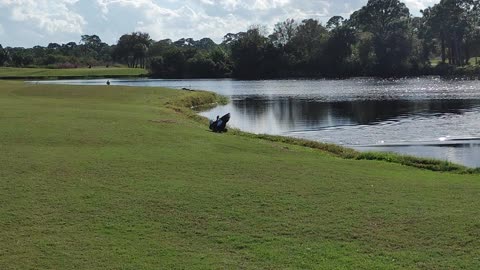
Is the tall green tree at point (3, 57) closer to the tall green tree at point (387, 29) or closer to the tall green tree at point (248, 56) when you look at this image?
the tall green tree at point (248, 56)

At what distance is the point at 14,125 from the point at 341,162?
52.2 ft

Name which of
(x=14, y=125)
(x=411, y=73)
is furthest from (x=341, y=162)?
(x=411, y=73)

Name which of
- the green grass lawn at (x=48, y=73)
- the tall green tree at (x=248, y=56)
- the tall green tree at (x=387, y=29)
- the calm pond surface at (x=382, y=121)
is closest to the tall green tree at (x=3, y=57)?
the green grass lawn at (x=48, y=73)

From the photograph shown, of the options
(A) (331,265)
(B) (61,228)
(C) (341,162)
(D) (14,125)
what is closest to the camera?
(A) (331,265)

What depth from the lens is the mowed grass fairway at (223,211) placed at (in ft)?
33.2

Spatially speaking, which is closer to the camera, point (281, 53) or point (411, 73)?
point (411, 73)

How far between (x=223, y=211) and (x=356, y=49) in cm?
13656

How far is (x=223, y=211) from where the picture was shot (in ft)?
41.9

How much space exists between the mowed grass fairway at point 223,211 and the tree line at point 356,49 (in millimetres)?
116307

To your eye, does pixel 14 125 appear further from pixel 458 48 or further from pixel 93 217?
pixel 458 48

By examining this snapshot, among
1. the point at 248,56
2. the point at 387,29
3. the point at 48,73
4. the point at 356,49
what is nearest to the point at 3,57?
the point at 48,73

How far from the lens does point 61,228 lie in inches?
456

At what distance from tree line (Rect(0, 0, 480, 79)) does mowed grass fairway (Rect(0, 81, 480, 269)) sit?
116307mm

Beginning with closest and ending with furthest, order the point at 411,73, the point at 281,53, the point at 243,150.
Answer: the point at 243,150, the point at 411,73, the point at 281,53
